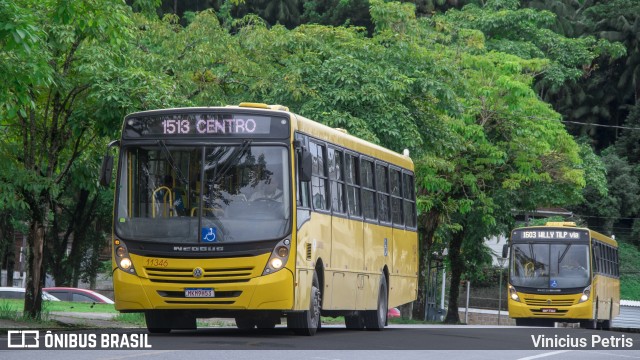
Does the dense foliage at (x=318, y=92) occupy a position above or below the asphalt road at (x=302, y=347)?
above

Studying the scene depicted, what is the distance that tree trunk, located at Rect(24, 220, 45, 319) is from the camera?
22578 millimetres

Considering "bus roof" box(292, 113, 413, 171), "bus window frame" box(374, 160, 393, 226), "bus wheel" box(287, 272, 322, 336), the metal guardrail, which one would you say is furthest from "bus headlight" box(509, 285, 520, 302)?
"bus wheel" box(287, 272, 322, 336)

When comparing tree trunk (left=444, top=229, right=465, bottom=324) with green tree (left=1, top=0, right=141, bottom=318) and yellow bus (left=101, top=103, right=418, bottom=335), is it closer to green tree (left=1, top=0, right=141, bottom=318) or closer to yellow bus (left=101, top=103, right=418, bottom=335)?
green tree (left=1, top=0, right=141, bottom=318)

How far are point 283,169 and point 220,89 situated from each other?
10656 millimetres

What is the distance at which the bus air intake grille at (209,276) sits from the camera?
17.5 meters

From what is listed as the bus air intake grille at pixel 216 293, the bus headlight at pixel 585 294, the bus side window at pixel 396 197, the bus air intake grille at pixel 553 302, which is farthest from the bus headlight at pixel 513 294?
the bus air intake grille at pixel 216 293

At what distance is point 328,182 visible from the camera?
20.2 meters

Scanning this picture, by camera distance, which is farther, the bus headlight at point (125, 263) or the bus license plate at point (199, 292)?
the bus headlight at point (125, 263)

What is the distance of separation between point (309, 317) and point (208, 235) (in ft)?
6.94

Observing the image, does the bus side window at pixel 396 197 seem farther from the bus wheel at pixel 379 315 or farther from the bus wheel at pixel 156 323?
the bus wheel at pixel 156 323

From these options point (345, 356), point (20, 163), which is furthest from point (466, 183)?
point (345, 356)

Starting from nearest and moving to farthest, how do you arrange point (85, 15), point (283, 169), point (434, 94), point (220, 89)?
point (283, 169), point (85, 15), point (220, 89), point (434, 94)

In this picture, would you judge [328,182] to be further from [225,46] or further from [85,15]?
[225,46]

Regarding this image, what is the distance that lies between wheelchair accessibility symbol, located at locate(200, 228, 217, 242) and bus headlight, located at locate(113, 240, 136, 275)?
105 cm
